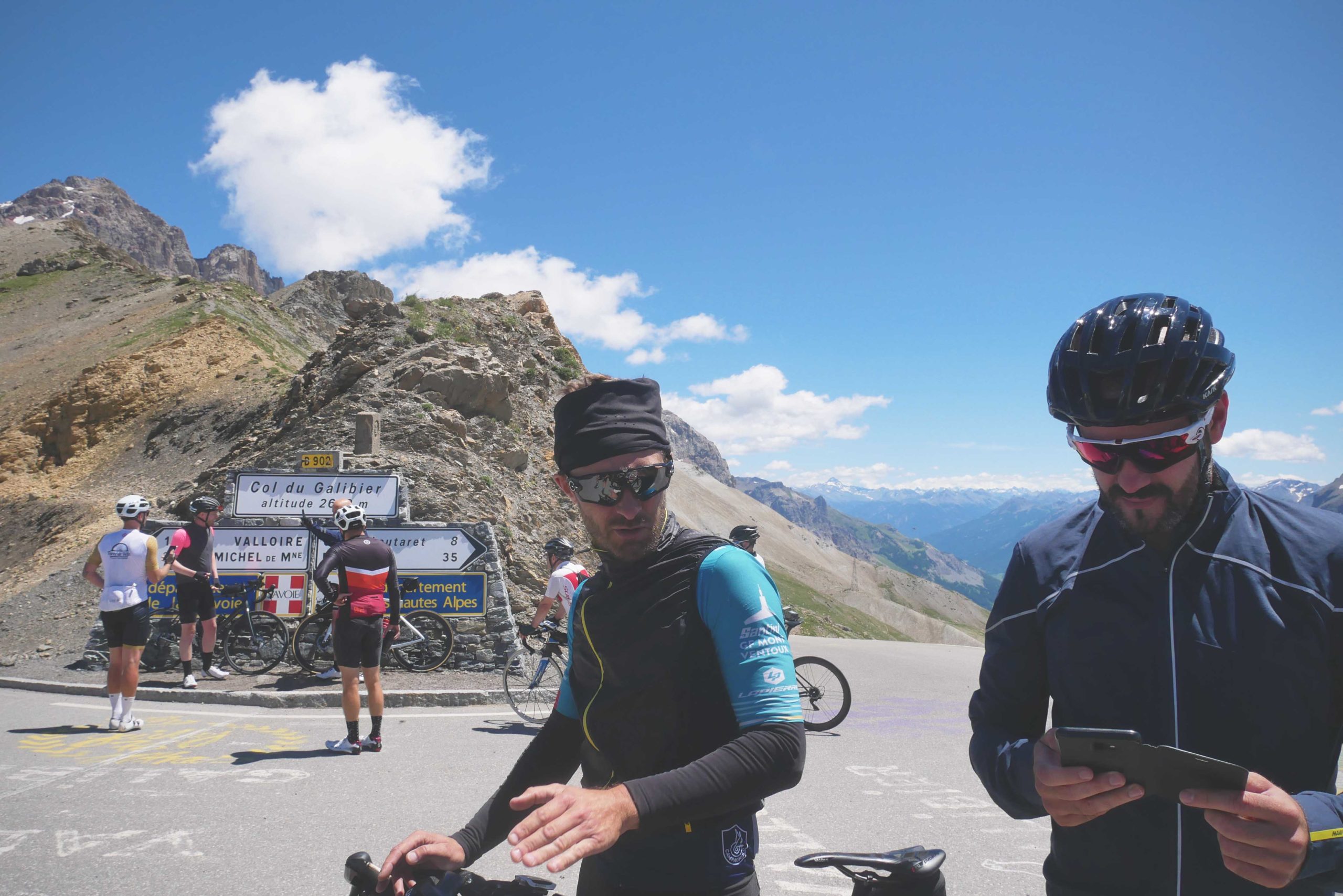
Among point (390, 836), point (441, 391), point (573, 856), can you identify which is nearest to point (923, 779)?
point (390, 836)

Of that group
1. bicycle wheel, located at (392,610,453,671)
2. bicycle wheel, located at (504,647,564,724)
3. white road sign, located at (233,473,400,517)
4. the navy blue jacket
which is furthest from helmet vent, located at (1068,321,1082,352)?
white road sign, located at (233,473,400,517)

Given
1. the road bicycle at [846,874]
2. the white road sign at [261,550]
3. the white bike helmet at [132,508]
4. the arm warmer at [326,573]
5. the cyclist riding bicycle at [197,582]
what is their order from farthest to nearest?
the white road sign at [261,550]
the cyclist riding bicycle at [197,582]
the white bike helmet at [132,508]
the arm warmer at [326,573]
the road bicycle at [846,874]

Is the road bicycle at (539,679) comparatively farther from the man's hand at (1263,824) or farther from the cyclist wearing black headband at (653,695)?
the man's hand at (1263,824)

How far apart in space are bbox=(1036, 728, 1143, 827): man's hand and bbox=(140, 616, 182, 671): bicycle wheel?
482 inches

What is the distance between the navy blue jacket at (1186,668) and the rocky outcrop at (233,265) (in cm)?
20821

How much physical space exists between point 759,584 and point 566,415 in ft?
2.28

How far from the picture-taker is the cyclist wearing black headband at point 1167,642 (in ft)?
4.60

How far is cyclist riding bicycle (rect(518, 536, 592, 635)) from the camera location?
30.1ft

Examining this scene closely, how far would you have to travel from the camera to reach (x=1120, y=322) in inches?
71.1

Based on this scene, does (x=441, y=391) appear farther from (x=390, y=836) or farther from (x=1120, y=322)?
(x=1120, y=322)

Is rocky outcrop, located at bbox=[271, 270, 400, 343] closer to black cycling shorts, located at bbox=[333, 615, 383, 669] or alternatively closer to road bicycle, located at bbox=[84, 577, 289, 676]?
road bicycle, located at bbox=[84, 577, 289, 676]

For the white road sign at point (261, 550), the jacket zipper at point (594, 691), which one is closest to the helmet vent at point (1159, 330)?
the jacket zipper at point (594, 691)

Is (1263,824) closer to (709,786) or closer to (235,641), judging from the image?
(709,786)

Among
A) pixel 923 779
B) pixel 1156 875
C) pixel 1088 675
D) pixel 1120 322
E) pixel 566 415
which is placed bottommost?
pixel 923 779
